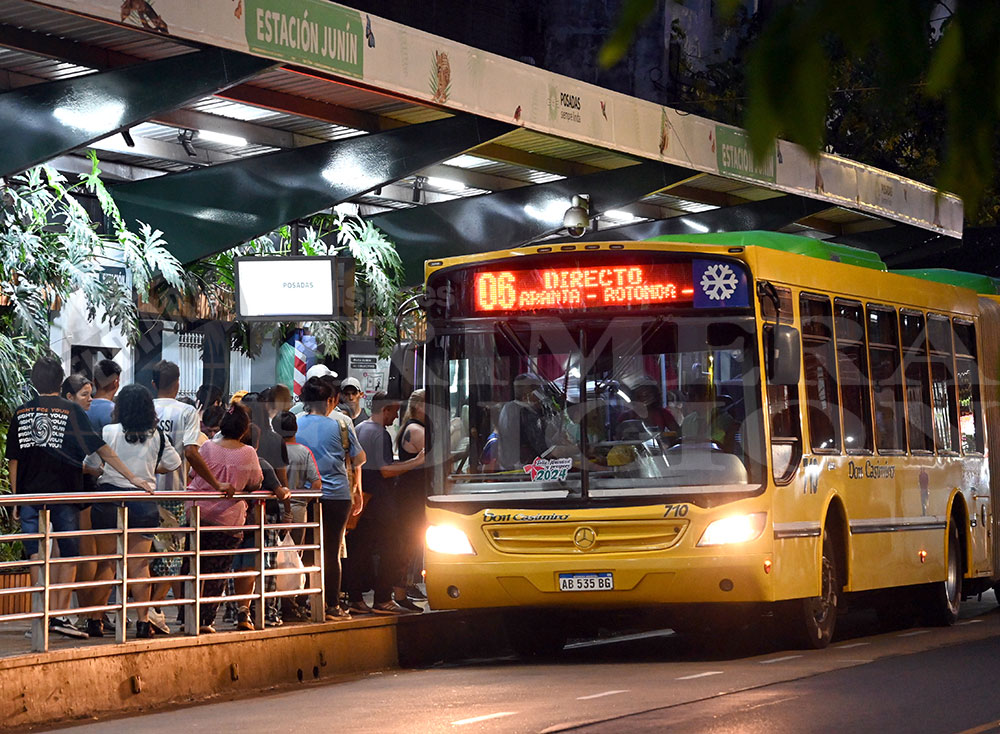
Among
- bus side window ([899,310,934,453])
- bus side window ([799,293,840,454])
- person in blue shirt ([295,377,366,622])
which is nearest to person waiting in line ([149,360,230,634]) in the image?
person in blue shirt ([295,377,366,622])

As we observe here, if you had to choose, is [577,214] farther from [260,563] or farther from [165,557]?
[165,557]

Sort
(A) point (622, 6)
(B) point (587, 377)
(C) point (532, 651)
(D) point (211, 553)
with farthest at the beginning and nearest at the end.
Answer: (C) point (532, 651) → (B) point (587, 377) → (D) point (211, 553) → (A) point (622, 6)

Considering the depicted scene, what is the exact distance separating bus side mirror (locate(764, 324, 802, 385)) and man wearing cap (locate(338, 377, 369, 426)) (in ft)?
12.7

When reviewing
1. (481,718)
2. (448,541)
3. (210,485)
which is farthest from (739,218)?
(481,718)

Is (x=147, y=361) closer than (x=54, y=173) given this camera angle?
No

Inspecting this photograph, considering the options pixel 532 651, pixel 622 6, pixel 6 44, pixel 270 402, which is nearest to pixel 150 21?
pixel 6 44

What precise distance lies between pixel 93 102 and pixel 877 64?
11832mm

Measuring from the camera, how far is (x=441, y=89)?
1577 cm

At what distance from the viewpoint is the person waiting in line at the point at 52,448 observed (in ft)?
40.0

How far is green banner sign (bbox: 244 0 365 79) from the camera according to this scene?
13508 millimetres

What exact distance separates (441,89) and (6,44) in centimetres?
404

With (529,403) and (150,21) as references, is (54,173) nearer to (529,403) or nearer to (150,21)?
(150,21)

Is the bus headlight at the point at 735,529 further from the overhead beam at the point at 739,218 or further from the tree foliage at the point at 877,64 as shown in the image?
the overhead beam at the point at 739,218

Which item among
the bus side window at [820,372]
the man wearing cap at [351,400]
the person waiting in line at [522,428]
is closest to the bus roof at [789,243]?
the bus side window at [820,372]
